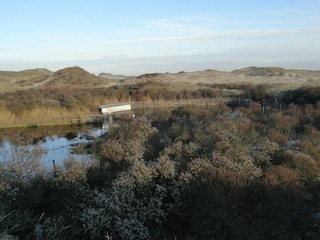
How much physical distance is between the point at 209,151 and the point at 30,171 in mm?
6719

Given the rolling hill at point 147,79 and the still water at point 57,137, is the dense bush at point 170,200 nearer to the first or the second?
the still water at point 57,137

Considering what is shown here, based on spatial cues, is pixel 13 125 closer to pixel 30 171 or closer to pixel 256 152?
pixel 30 171

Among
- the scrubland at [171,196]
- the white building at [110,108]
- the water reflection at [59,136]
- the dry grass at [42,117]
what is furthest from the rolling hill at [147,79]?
the scrubland at [171,196]

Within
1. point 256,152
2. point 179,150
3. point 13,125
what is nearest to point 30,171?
point 179,150

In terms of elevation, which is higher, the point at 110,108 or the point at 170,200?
the point at 170,200

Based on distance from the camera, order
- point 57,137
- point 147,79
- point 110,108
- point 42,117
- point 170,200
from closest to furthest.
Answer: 1. point 170,200
2. point 57,137
3. point 42,117
4. point 110,108
5. point 147,79

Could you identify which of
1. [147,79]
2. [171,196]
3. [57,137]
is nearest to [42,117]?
[57,137]

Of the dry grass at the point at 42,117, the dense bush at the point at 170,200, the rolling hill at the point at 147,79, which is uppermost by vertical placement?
the dense bush at the point at 170,200

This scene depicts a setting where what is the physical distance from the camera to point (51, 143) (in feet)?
103

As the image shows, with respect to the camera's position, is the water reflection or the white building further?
the white building

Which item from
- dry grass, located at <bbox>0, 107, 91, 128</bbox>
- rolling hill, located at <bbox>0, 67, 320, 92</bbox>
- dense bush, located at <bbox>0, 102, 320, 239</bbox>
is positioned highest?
dense bush, located at <bbox>0, 102, 320, 239</bbox>

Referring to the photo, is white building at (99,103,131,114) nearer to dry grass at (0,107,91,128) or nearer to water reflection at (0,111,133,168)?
dry grass at (0,107,91,128)

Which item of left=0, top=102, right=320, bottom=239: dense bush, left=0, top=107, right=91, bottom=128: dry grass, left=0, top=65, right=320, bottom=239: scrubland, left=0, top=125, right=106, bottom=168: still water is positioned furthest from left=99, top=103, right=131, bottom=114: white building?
left=0, top=102, right=320, bottom=239: dense bush

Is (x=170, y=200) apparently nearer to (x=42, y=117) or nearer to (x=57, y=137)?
(x=57, y=137)
